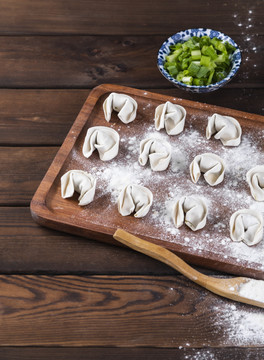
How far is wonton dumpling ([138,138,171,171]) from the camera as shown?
1.48 metres

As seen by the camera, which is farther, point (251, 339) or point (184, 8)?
point (184, 8)

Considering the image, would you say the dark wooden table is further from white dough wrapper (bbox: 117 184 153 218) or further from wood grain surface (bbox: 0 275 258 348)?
white dough wrapper (bbox: 117 184 153 218)

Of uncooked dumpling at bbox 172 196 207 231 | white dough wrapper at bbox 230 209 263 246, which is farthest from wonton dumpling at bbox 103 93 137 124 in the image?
white dough wrapper at bbox 230 209 263 246

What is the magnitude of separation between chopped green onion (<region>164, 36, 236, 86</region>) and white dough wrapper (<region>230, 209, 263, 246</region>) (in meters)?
0.52

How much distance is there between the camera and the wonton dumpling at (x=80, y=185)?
1.40 m

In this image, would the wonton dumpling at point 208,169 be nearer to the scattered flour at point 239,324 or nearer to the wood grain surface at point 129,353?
the scattered flour at point 239,324

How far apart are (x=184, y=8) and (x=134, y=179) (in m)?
0.92

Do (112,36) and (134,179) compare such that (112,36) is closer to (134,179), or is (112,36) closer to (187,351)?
(134,179)

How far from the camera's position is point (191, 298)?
1269mm

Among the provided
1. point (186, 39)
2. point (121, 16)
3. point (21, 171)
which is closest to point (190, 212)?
point (21, 171)

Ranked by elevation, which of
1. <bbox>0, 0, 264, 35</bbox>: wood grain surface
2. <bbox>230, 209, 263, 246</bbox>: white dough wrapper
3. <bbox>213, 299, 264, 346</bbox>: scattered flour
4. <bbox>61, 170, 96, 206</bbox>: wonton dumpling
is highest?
<bbox>0, 0, 264, 35</bbox>: wood grain surface

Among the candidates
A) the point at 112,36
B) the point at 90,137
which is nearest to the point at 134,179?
the point at 90,137

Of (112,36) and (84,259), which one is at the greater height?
(112,36)

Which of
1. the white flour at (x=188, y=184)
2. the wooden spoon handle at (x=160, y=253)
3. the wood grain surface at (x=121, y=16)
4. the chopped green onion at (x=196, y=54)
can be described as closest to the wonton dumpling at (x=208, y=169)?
the white flour at (x=188, y=184)
